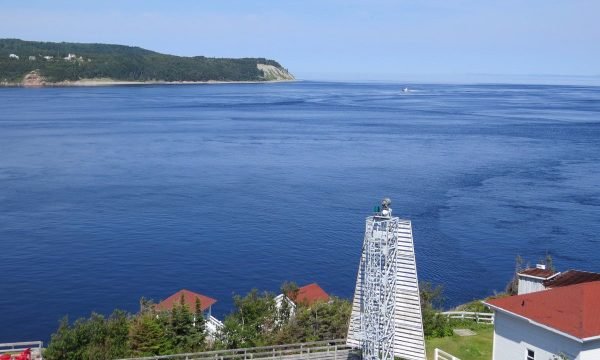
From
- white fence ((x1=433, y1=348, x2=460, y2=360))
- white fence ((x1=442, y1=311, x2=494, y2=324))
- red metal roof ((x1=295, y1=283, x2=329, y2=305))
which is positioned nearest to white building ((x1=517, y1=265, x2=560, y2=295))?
white fence ((x1=442, y1=311, x2=494, y2=324))

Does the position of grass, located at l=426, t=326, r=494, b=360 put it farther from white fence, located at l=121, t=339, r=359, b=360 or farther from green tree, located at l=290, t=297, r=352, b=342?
green tree, located at l=290, t=297, r=352, b=342

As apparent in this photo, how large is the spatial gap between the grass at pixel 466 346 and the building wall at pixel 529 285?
404 cm

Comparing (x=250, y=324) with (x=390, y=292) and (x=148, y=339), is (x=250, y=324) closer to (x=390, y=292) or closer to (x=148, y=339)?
(x=148, y=339)

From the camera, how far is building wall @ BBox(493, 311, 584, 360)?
59.2 feet

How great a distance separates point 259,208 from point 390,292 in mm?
40294

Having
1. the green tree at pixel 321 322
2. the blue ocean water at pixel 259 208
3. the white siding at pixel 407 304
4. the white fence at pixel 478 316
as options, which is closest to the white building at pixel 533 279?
the white fence at pixel 478 316

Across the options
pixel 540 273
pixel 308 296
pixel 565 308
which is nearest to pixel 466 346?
pixel 565 308

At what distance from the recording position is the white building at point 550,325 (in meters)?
17.8

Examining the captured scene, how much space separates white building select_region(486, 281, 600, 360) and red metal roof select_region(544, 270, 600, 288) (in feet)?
17.2

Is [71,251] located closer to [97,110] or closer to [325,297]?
[325,297]

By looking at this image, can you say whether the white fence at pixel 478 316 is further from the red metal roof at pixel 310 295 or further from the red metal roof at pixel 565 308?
the red metal roof at pixel 565 308

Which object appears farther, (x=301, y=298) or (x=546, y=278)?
(x=301, y=298)

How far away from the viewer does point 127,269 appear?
1742 inches

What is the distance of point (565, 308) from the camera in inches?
740
